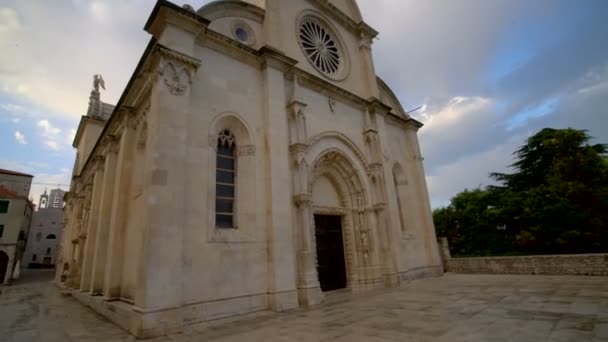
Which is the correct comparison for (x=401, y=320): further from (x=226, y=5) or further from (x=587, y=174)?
(x=587, y=174)

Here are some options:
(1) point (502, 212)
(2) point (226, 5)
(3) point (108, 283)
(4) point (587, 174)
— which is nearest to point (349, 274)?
(3) point (108, 283)

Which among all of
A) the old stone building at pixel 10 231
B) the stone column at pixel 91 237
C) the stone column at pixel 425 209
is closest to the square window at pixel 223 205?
the stone column at pixel 91 237

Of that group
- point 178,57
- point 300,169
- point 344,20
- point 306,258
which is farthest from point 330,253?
point 344,20

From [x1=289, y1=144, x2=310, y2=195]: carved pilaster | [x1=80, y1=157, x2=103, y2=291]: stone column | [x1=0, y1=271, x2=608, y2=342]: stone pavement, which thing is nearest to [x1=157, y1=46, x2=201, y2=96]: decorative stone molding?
[x1=289, y1=144, x2=310, y2=195]: carved pilaster

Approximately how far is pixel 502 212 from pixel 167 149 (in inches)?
757

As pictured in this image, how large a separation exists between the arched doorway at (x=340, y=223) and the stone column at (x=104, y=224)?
7249 mm

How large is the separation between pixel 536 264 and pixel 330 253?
901 centimetres

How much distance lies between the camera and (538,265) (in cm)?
1172

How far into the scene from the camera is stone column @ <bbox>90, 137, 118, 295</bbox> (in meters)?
9.37

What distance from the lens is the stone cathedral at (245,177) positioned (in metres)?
6.19

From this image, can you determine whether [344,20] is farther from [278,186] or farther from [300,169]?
[278,186]

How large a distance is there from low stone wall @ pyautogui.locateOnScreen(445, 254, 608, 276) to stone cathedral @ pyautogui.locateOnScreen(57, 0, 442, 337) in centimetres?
171

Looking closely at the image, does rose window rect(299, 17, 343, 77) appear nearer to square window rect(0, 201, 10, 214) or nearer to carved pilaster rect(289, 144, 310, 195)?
carved pilaster rect(289, 144, 310, 195)

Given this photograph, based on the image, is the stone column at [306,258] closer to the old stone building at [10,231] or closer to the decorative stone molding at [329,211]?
the decorative stone molding at [329,211]
